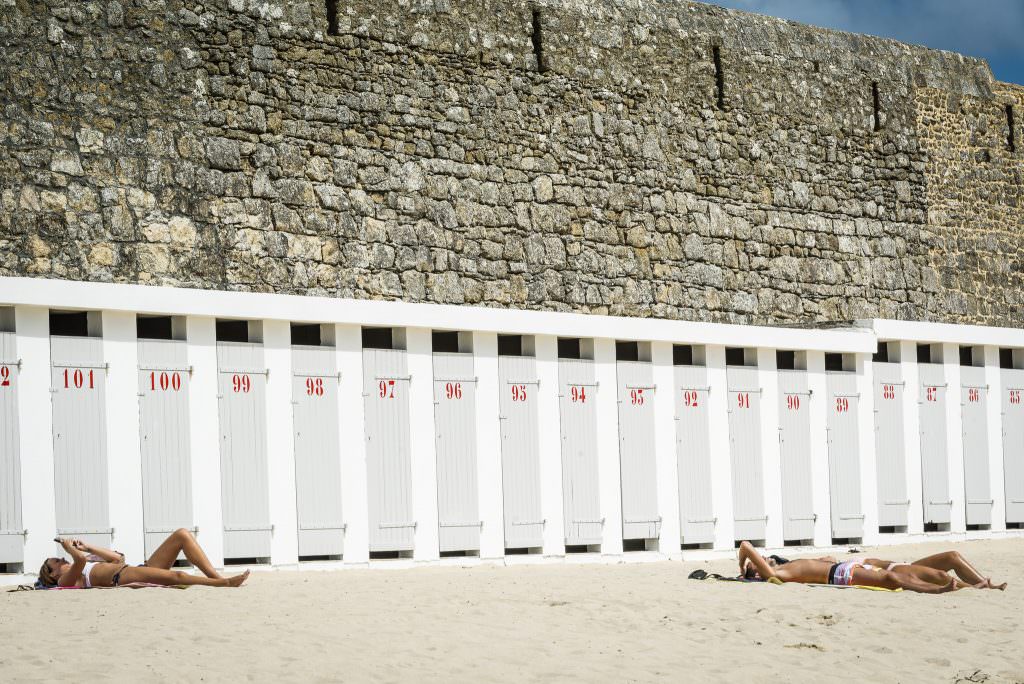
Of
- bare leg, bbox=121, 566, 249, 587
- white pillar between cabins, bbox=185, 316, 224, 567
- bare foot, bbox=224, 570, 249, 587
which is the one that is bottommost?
bare foot, bbox=224, 570, 249, 587

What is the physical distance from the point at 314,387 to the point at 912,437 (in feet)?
22.0

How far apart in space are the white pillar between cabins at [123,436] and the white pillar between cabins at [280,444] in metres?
0.99

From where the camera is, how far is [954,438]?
49.6 feet

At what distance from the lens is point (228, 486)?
10.4 metres

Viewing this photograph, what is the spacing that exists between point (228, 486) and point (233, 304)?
1.28 meters

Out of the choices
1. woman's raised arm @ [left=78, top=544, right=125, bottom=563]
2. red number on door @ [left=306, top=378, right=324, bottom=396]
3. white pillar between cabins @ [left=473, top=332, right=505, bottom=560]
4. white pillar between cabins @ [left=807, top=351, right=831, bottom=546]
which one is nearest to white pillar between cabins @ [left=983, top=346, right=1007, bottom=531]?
white pillar between cabins @ [left=807, top=351, right=831, bottom=546]

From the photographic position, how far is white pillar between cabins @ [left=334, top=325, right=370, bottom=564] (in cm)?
1092

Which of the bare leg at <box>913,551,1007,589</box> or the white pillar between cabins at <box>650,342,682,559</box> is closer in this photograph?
the bare leg at <box>913,551,1007,589</box>

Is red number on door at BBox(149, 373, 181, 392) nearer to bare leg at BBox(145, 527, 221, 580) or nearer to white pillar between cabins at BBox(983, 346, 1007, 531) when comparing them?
bare leg at BBox(145, 527, 221, 580)

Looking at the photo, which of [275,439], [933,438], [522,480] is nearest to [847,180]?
[933,438]

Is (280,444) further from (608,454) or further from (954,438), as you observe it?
(954,438)

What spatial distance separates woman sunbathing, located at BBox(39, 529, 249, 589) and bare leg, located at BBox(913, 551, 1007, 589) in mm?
4541

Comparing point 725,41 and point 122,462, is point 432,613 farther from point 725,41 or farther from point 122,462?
point 725,41

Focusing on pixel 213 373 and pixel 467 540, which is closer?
pixel 213 373
